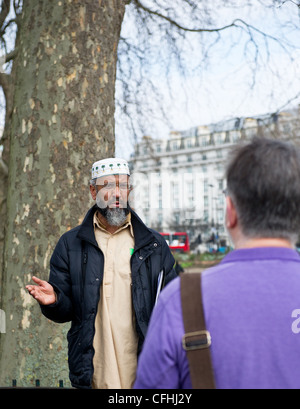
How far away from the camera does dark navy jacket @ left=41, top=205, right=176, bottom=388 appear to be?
3.19 metres

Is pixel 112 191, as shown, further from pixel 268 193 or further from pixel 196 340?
pixel 196 340

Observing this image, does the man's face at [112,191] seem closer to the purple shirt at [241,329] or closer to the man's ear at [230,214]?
the man's ear at [230,214]

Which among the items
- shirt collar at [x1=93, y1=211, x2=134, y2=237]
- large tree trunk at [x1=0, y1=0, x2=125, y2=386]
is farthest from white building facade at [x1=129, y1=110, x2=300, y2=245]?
large tree trunk at [x1=0, y1=0, x2=125, y2=386]

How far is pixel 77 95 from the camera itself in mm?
5543

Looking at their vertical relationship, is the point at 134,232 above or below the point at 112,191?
below

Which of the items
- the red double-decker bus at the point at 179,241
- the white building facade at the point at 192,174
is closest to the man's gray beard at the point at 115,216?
the white building facade at the point at 192,174

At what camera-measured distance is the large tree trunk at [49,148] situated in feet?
17.4

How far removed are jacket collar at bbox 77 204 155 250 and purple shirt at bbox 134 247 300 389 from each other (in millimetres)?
1734

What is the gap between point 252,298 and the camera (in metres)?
1.59

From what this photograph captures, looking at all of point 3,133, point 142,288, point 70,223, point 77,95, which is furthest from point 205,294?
point 3,133

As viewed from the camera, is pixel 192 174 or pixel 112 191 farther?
pixel 192 174

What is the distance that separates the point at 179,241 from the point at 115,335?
47113mm

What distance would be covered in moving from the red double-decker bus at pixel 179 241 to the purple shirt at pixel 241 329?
44642 mm

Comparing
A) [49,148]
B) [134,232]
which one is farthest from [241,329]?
[49,148]
